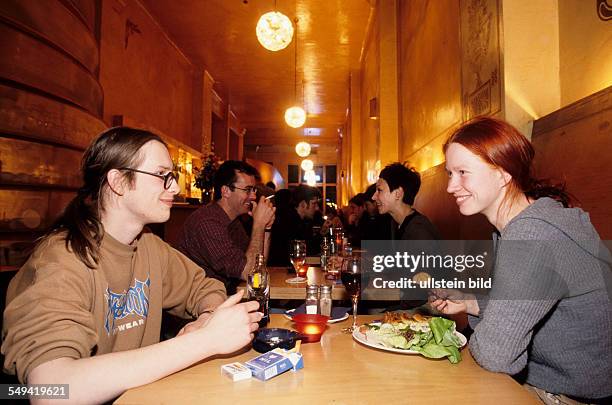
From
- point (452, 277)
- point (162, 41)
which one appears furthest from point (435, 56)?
point (162, 41)

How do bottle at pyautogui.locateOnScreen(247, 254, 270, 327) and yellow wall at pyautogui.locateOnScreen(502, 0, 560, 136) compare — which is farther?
yellow wall at pyautogui.locateOnScreen(502, 0, 560, 136)

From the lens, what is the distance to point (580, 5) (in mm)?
1911

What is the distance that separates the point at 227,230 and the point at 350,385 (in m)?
1.90

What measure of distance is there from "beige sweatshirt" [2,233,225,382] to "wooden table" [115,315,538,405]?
0.21 meters

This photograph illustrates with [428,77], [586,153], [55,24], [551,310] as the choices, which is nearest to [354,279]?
[551,310]

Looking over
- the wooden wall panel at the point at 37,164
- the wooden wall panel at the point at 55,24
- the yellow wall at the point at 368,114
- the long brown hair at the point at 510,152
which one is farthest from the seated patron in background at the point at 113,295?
the yellow wall at the point at 368,114

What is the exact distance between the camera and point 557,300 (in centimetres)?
106

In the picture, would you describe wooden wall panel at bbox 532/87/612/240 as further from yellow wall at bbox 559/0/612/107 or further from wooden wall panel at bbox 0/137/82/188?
wooden wall panel at bbox 0/137/82/188

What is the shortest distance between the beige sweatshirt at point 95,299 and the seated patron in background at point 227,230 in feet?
2.61

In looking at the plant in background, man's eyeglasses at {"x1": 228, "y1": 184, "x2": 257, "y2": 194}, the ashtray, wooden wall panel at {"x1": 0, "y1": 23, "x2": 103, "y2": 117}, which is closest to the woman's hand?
the ashtray

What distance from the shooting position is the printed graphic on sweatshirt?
116 cm

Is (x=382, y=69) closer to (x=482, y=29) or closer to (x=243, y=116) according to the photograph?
(x=482, y=29)

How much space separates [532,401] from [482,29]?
2449 millimetres

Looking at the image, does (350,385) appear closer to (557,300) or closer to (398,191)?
(557,300)
